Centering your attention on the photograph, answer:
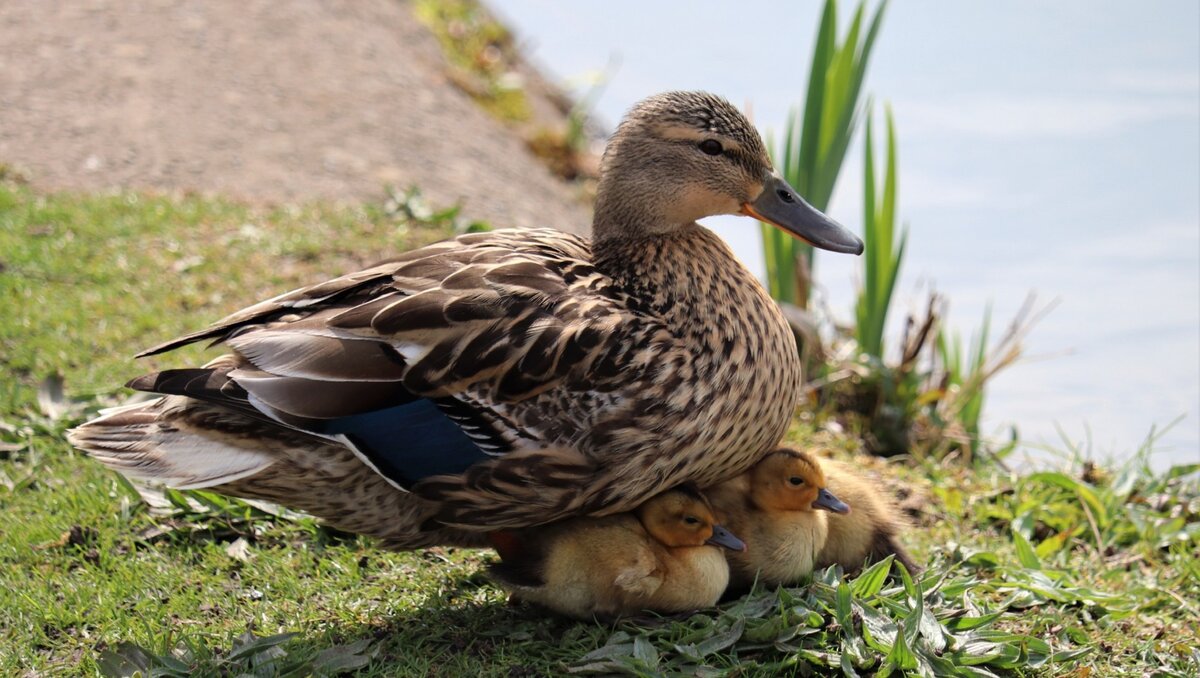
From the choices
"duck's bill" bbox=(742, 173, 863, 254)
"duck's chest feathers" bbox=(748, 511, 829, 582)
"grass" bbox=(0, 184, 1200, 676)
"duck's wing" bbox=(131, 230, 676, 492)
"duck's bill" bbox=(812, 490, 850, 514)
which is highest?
"duck's bill" bbox=(742, 173, 863, 254)

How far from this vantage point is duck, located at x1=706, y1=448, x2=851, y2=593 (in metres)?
3.53

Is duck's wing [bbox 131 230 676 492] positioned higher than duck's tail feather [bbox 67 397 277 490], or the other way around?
duck's wing [bbox 131 230 676 492]

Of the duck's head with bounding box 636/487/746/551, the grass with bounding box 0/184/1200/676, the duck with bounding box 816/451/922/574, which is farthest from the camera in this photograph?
the duck with bounding box 816/451/922/574

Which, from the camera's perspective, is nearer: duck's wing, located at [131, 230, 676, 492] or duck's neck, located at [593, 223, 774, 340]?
duck's wing, located at [131, 230, 676, 492]

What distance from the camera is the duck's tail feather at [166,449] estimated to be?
3.35 metres

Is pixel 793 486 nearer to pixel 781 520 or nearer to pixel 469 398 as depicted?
pixel 781 520

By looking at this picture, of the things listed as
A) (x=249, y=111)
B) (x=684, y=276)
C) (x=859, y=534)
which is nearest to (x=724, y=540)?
(x=859, y=534)

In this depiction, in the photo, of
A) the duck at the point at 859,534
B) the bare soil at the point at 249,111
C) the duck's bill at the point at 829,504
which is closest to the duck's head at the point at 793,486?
the duck's bill at the point at 829,504

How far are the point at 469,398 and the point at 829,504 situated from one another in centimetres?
113

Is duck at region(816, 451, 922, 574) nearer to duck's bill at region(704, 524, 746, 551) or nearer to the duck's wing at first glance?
duck's bill at region(704, 524, 746, 551)

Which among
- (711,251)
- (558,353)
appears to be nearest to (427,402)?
(558,353)

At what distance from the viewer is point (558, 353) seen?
132 inches

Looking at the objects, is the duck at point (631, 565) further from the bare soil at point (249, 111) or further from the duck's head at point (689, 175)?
the bare soil at point (249, 111)

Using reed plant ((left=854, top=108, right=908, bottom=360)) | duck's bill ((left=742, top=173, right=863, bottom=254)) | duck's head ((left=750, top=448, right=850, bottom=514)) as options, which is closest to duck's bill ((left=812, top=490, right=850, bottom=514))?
duck's head ((left=750, top=448, right=850, bottom=514))
